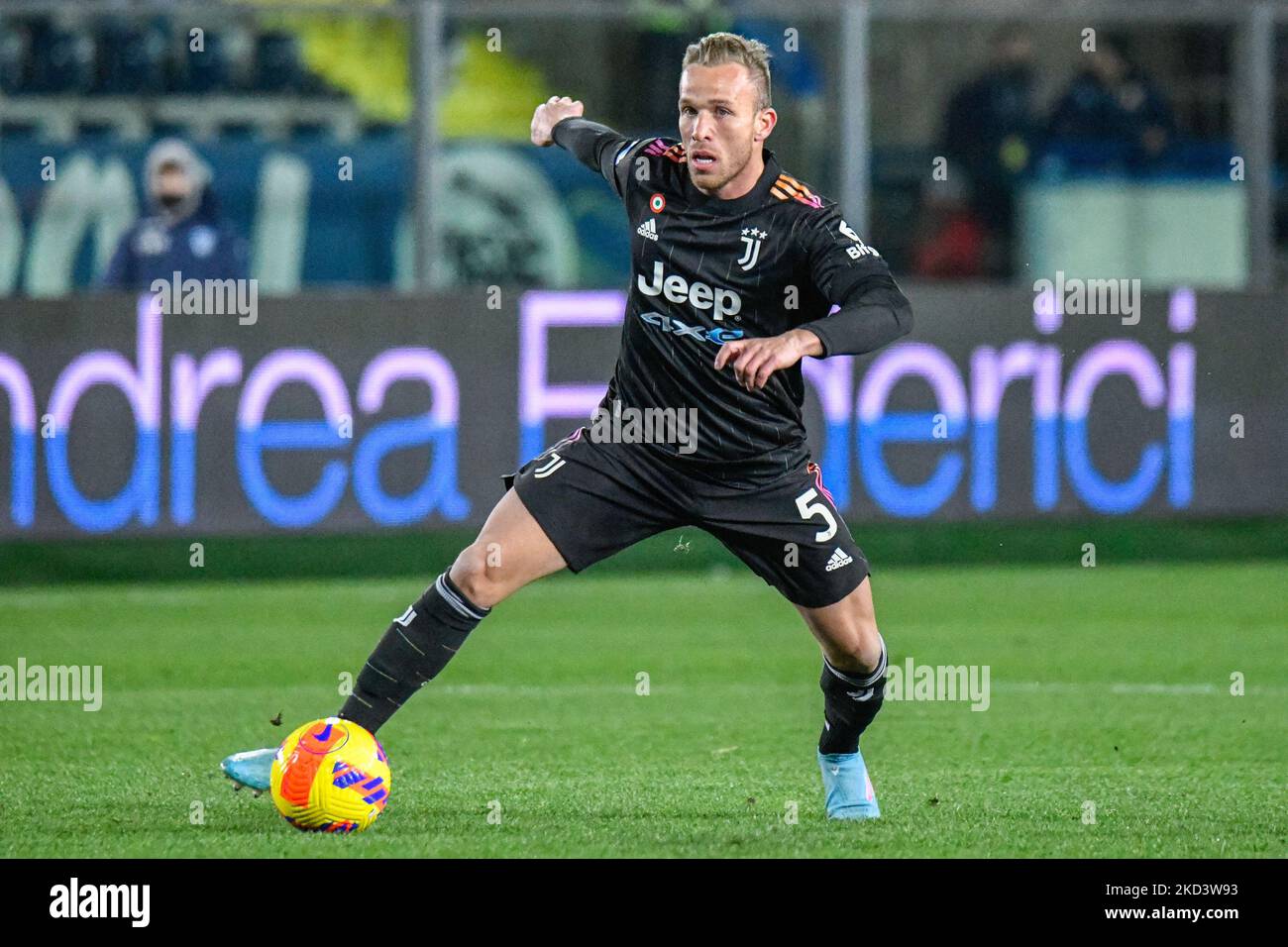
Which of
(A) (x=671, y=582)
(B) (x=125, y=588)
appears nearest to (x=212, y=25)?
(B) (x=125, y=588)

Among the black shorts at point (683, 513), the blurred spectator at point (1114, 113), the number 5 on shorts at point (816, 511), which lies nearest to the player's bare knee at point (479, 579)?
the black shorts at point (683, 513)

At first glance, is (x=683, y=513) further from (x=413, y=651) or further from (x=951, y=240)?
(x=951, y=240)

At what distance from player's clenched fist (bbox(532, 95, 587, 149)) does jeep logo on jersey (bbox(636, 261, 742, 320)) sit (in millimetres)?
903

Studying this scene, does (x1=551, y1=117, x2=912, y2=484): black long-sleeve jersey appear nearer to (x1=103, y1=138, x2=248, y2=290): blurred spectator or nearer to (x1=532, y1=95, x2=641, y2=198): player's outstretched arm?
(x1=532, y1=95, x2=641, y2=198): player's outstretched arm

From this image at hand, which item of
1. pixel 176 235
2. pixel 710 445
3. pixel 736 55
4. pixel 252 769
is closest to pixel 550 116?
pixel 736 55

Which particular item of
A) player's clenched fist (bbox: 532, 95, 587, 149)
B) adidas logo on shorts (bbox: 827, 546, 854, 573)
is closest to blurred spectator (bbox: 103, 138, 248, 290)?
player's clenched fist (bbox: 532, 95, 587, 149)

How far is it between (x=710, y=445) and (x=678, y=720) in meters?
2.32

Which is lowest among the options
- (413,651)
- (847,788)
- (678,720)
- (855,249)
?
(678,720)

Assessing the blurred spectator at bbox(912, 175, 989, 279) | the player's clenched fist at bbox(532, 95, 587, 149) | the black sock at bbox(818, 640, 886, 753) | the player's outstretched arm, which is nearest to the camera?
the black sock at bbox(818, 640, 886, 753)

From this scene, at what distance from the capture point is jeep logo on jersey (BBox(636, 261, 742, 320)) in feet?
20.2

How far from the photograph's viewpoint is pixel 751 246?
6.13 metres

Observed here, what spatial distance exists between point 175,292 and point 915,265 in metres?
4.37

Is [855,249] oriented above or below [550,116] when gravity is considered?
below

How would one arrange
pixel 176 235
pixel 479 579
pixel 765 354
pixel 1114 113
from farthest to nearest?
pixel 1114 113
pixel 176 235
pixel 479 579
pixel 765 354
